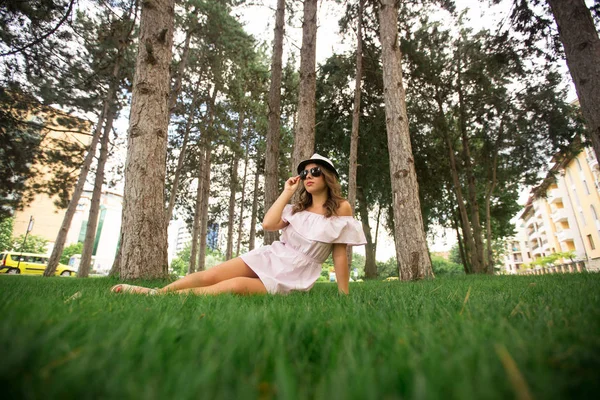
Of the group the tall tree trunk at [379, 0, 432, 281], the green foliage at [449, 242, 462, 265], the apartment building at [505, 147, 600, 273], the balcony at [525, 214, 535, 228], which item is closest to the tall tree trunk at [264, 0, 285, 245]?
the tall tree trunk at [379, 0, 432, 281]

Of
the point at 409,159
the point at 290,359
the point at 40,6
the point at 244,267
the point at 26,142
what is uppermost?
the point at 40,6

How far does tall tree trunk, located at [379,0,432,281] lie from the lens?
6.26 m

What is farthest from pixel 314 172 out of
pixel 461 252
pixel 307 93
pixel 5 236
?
pixel 5 236

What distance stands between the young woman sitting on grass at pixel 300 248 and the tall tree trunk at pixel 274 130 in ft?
15.8

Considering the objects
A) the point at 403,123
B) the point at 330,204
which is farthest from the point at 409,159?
the point at 330,204

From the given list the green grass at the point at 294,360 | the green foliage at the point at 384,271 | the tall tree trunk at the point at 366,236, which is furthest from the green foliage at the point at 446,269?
the green grass at the point at 294,360

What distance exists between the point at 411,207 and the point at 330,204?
3319 millimetres

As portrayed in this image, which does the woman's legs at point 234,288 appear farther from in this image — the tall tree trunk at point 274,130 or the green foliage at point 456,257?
the green foliage at point 456,257

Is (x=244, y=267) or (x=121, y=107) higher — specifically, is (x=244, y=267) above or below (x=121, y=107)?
below

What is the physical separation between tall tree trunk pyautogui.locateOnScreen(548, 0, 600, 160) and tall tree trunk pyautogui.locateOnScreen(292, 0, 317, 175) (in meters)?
4.87

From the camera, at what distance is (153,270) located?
488 cm

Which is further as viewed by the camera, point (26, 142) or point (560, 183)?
point (560, 183)

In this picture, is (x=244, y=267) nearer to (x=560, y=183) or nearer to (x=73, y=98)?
(x=73, y=98)

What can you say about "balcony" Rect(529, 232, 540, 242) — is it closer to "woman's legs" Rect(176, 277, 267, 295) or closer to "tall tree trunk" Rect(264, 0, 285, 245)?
"tall tree trunk" Rect(264, 0, 285, 245)
